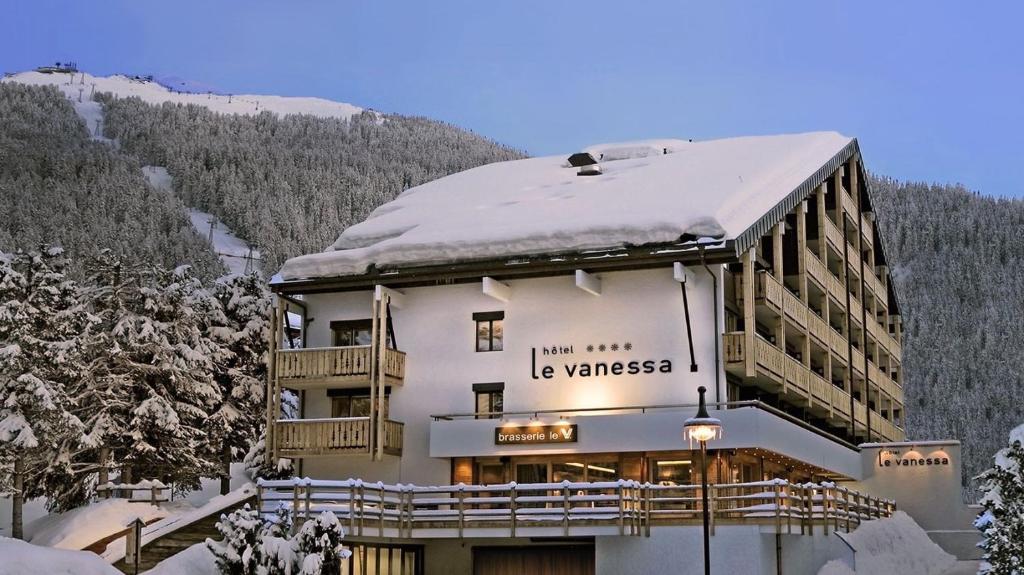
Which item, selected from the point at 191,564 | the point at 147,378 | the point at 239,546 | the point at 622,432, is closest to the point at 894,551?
the point at 622,432

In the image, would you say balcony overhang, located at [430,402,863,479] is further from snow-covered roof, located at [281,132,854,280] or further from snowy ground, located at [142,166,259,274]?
snowy ground, located at [142,166,259,274]

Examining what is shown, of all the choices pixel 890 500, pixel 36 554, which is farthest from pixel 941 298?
pixel 36 554

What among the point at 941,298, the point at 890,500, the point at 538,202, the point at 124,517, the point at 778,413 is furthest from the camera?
the point at 941,298

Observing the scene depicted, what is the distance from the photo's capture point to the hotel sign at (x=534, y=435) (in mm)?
38531

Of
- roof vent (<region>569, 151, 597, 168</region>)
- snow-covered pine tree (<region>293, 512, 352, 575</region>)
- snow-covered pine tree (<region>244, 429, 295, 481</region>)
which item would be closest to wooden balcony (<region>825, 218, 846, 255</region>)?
roof vent (<region>569, 151, 597, 168</region>)

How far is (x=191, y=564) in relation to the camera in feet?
93.1

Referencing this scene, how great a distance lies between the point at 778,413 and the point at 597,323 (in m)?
6.11

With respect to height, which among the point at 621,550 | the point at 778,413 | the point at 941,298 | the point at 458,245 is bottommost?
the point at 621,550

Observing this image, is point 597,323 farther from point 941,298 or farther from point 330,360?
point 941,298

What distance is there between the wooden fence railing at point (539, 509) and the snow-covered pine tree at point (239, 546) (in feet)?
19.4

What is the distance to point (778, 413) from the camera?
129 ft

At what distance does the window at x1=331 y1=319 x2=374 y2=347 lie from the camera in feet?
143

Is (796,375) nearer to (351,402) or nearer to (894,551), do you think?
(894,551)

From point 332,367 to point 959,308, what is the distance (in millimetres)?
130941
